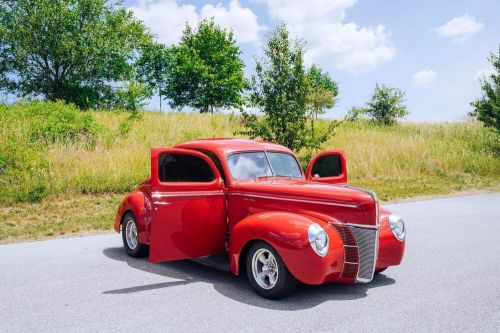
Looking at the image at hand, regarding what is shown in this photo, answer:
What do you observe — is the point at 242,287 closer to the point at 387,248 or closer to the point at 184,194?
the point at 184,194

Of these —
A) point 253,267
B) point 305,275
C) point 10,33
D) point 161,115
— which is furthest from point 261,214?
point 10,33

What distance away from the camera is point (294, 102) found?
1379cm

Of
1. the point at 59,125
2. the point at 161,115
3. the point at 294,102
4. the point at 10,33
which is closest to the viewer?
the point at 294,102

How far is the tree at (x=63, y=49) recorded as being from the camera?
98.8 ft

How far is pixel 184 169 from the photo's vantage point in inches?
235

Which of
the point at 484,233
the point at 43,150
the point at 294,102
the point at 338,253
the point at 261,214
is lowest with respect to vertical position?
the point at 484,233

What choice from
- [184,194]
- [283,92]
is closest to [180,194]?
[184,194]

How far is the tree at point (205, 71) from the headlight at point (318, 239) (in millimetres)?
38356

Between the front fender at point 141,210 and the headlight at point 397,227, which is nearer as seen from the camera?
the headlight at point 397,227

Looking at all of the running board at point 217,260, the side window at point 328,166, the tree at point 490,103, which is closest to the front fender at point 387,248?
the side window at point 328,166

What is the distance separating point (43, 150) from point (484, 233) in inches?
505

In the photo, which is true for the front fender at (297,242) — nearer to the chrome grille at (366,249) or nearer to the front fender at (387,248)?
the chrome grille at (366,249)

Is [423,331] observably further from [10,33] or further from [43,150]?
[10,33]

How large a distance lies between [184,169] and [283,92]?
8.39m
